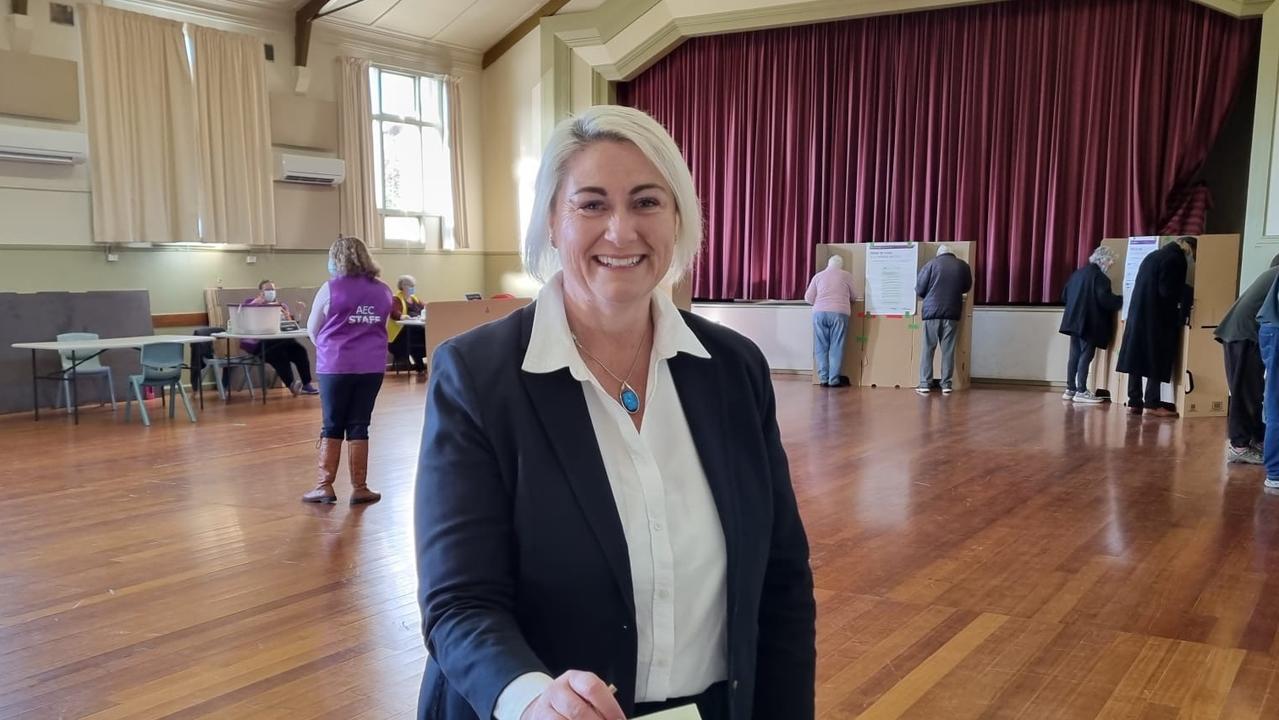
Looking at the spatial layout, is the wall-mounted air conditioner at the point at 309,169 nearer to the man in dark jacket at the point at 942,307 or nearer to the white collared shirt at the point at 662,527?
the man in dark jacket at the point at 942,307

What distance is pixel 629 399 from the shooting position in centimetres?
133

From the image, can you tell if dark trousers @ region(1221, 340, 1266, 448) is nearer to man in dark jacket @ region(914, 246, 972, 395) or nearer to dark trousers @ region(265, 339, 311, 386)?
man in dark jacket @ region(914, 246, 972, 395)

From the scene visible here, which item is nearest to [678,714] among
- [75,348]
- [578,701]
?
[578,701]

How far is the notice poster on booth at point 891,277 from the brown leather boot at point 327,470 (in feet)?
23.7

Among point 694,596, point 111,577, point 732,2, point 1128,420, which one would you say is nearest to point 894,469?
point 1128,420

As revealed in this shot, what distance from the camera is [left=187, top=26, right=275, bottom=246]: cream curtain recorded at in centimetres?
1110

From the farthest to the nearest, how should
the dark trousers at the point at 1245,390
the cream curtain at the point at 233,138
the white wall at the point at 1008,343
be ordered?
the cream curtain at the point at 233,138, the white wall at the point at 1008,343, the dark trousers at the point at 1245,390

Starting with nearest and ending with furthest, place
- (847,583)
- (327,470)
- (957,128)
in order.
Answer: (847,583)
(327,470)
(957,128)

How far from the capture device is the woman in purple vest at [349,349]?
5227 mm

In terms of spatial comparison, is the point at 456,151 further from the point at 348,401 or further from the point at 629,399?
the point at 629,399

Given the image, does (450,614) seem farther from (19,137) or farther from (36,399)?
(19,137)

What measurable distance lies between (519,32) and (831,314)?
21.9 ft

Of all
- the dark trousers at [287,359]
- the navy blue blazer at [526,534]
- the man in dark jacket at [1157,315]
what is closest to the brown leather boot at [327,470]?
the navy blue blazer at [526,534]

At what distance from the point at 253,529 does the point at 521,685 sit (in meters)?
4.30
